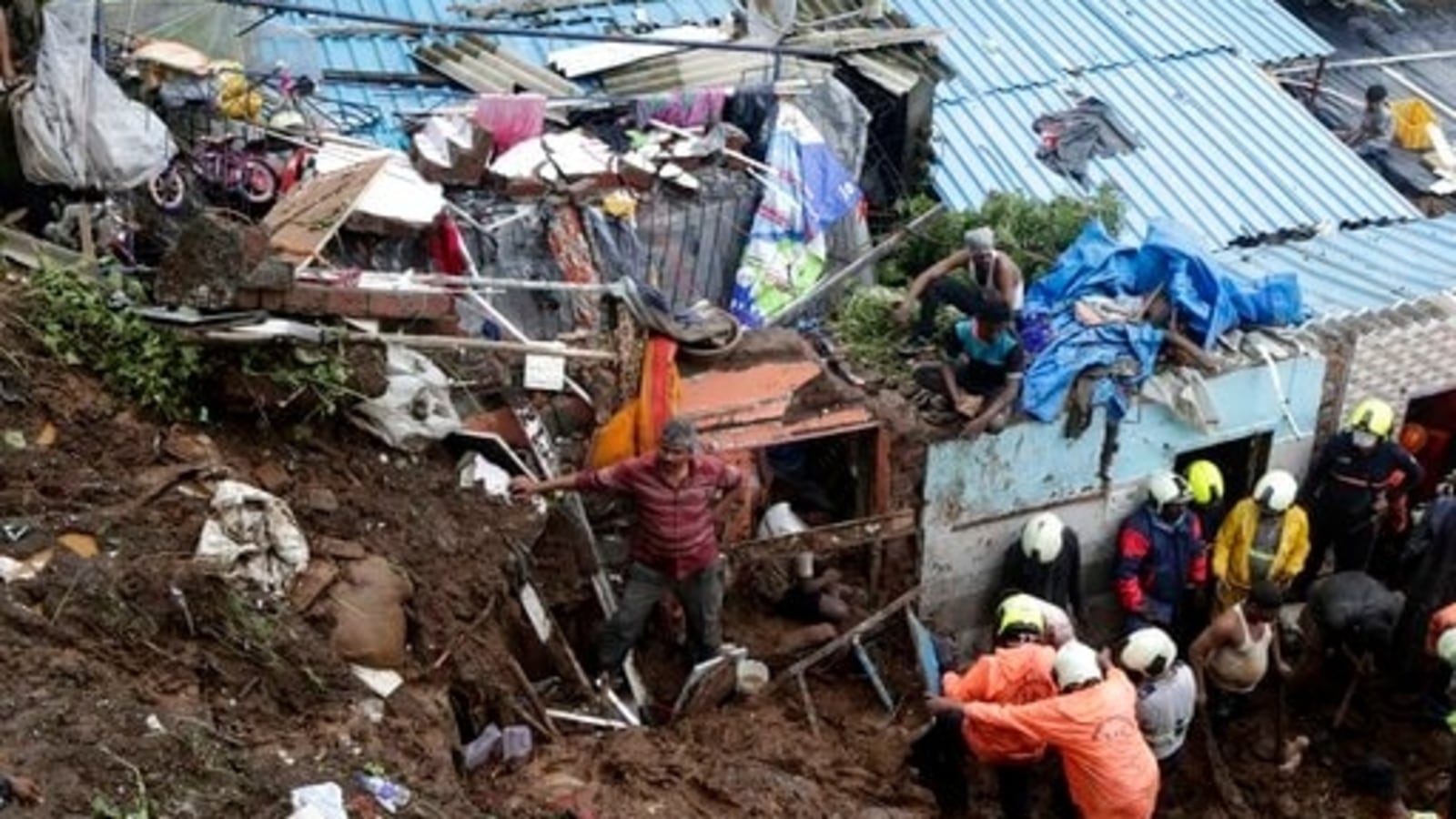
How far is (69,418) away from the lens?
345 inches

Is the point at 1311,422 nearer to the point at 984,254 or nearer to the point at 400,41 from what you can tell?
the point at 984,254

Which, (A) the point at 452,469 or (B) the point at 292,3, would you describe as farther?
(B) the point at 292,3

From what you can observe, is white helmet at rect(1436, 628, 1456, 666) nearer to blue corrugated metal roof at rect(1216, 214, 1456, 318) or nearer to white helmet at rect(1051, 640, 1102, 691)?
white helmet at rect(1051, 640, 1102, 691)

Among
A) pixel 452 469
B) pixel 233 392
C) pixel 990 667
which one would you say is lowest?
pixel 990 667

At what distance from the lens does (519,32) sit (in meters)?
12.3

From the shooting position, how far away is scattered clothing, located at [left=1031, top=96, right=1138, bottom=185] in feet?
45.2

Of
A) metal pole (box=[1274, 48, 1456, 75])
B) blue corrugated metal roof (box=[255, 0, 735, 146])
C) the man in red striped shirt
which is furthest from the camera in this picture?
metal pole (box=[1274, 48, 1456, 75])

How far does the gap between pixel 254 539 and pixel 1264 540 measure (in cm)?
616

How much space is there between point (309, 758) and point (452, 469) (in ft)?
8.58

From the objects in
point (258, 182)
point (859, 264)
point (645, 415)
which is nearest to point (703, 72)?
point (859, 264)

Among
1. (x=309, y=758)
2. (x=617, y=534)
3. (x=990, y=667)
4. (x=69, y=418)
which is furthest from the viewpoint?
(x=617, y=534)

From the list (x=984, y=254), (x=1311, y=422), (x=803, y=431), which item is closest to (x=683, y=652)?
(x=803, y=431)

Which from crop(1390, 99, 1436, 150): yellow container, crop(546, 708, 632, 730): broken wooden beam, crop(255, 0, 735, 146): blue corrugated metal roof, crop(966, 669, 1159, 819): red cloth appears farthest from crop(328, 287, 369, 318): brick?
crop(1390, 99, 1436, 150): yellow container

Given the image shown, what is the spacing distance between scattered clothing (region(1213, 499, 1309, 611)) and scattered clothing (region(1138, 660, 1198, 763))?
1536mm
